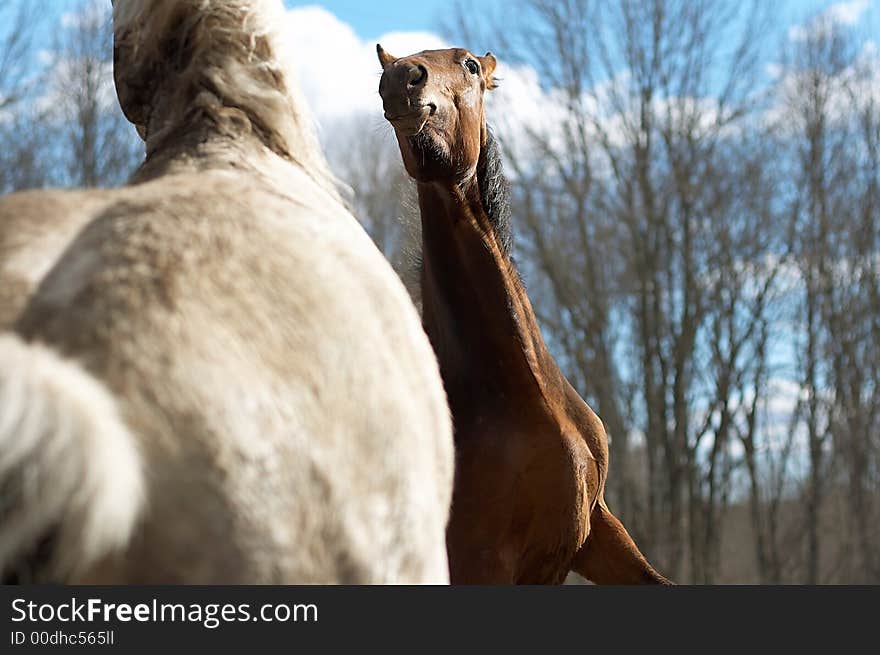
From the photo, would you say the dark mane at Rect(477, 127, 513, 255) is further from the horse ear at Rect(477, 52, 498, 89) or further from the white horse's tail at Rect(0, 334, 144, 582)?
the white horse's tail at Rect(0, 334, 144, 582)

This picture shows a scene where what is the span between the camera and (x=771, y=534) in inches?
742

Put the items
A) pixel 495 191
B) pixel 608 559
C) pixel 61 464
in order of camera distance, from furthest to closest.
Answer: pixel 608 559 → pixel 495 191 → pixel 61 464

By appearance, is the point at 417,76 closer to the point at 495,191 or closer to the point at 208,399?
the point at 495,191

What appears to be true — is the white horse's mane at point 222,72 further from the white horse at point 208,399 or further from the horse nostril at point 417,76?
the horse nostril at point 417,76

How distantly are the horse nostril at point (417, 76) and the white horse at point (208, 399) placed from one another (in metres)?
2.02

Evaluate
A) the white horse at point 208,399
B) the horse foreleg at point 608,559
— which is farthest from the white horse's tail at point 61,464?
the horse foreleg at point 608,559

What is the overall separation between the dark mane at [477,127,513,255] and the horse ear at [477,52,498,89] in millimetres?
304

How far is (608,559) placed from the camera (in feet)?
14.3

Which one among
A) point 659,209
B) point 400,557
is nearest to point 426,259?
point 400,557

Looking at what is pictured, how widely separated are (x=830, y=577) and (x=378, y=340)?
18.9m

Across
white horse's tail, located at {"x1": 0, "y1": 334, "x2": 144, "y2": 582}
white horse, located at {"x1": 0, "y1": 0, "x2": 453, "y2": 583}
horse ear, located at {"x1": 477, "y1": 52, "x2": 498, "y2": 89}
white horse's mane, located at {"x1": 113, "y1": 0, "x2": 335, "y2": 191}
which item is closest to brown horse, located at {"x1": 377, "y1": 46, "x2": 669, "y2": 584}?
horse ear, located at {"x1": 477, "y1": 52, "x2": 498, "y2": 89}

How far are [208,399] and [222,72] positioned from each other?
1128mm

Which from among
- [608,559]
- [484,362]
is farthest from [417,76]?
[608,559]

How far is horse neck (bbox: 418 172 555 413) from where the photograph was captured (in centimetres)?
379
